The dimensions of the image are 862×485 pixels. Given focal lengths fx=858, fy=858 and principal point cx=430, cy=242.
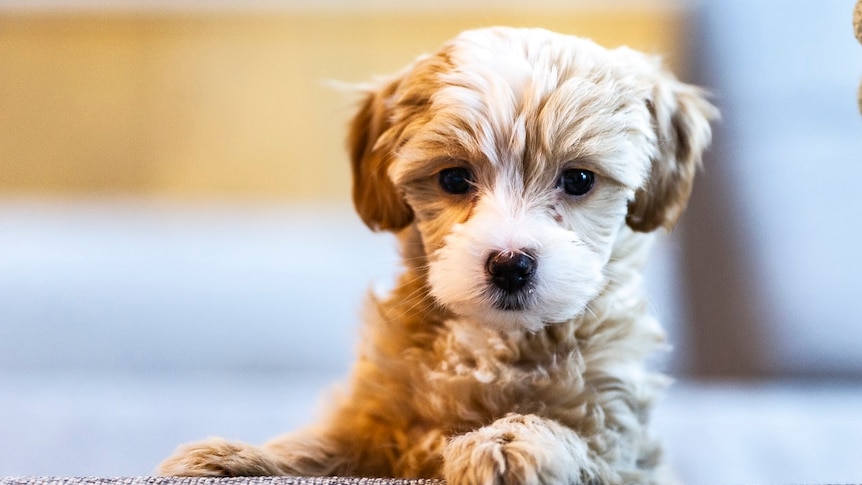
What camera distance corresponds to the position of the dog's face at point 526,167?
1262 mm

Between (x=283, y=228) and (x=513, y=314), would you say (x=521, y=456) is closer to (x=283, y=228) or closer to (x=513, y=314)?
(x=513, y=314)

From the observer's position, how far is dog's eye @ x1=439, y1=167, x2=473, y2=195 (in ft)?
4.51

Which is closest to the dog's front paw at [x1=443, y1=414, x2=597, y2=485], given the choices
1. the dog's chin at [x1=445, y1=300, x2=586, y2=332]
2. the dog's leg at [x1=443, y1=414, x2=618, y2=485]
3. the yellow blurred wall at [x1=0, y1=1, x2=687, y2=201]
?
the dog's leg at [x1=443, y1=414, x2=618, y2=485]

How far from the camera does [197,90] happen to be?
4160 mm

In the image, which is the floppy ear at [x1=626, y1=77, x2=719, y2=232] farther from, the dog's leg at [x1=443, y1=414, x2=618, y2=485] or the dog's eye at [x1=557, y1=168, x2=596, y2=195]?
the dog's leg at [x1=443, y1=414, x2=618, y2=485]

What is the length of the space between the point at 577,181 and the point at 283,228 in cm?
243

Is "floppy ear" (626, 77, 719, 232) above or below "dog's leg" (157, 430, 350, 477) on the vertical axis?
above

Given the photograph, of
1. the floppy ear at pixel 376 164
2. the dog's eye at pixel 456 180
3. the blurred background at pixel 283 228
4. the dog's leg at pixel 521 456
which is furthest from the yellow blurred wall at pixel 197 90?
the dog's leg at pixel 521 456

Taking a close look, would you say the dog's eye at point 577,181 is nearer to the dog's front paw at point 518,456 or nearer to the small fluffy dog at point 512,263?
the small fluffy dog at point 512,263

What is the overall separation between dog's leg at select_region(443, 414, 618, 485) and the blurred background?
0.43m

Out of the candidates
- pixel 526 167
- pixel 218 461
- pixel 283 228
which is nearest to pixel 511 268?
pixel 526 167

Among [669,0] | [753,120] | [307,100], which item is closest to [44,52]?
[307,100]

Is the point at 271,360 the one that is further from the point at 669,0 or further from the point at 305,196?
the point at 669,0

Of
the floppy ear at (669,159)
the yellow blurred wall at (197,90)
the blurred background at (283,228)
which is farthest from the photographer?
the yellow blurred wall at (197,90)
